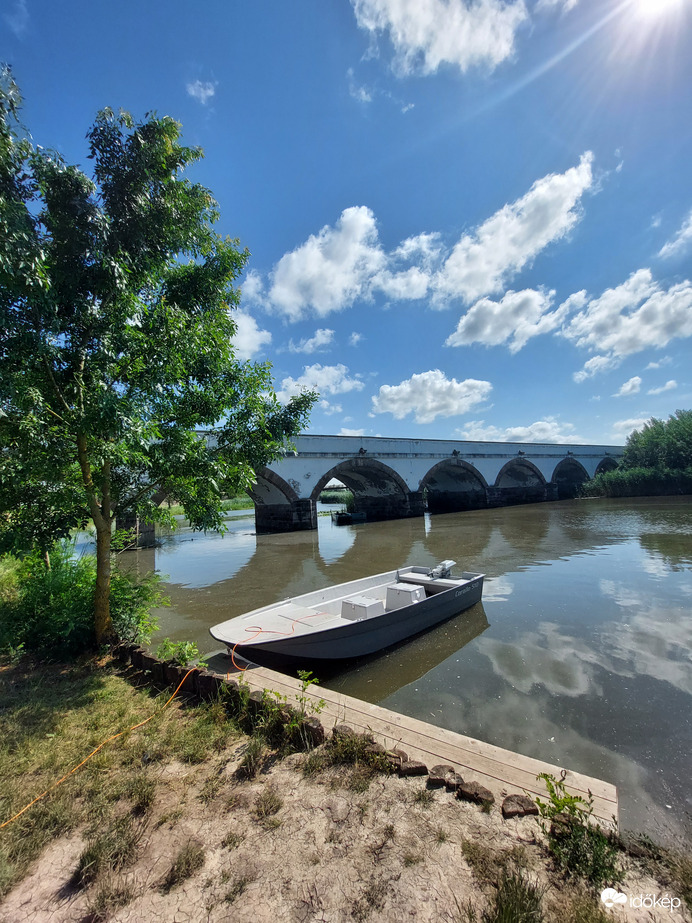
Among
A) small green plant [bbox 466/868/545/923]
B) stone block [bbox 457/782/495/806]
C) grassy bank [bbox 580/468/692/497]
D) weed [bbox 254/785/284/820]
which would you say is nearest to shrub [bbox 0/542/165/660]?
weed [bbox 254/785/284/820]

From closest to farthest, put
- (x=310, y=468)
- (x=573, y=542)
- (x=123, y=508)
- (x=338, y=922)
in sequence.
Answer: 1. (x=338, y=922)
2. (x=123, y=508)
3. (x=573, y=542)
4. (x=310, y=468)

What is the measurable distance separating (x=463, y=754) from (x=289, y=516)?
823 inches

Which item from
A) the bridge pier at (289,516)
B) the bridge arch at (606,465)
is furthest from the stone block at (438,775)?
the bridge arch at (606,465)

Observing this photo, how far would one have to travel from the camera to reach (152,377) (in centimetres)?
440

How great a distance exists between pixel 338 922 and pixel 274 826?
2.25 ft

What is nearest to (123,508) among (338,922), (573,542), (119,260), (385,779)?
(119,260)

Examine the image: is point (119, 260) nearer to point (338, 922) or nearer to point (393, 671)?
point (338, 922)

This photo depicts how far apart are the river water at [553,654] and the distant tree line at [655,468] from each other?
30038 mm

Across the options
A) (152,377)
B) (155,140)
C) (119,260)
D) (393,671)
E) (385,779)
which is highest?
(155,140)

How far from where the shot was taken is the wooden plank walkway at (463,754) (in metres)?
2.74

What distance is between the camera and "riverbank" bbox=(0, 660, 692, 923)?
1.95 metres

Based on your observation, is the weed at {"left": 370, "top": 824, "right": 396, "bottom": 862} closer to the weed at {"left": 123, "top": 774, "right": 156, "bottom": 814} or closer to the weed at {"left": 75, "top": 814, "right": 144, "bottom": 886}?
the weed at {"left": 75, "top": 814, "right": 144, "bottom": 886}

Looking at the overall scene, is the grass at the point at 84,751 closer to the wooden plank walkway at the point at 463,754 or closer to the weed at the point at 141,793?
the weed at the point at 141,793

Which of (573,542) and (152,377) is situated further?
(573,542)
